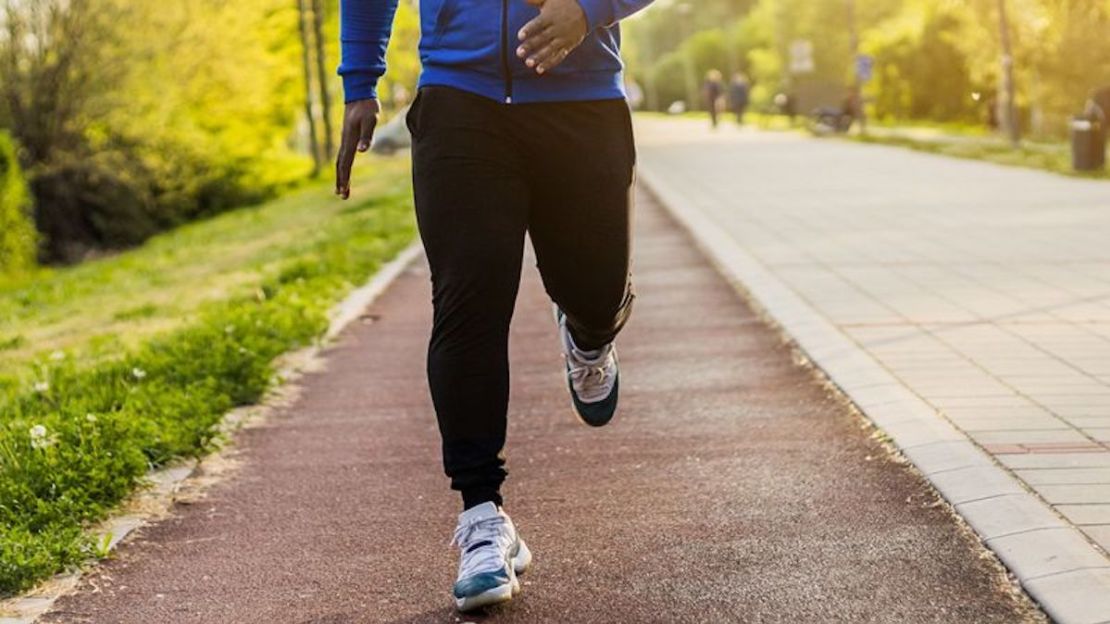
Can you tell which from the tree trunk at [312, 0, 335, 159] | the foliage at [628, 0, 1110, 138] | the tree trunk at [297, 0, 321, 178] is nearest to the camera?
the foliage at [628, 0, 1110, 138]

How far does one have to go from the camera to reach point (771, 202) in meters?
17.4

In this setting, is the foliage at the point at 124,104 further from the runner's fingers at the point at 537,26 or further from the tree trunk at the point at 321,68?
the runner's fingers at the point at 537,26

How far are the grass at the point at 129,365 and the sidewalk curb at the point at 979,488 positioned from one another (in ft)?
7.81

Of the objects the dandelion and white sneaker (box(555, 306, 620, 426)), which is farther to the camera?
the dandelion

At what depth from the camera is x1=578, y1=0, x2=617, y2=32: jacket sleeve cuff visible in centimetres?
363

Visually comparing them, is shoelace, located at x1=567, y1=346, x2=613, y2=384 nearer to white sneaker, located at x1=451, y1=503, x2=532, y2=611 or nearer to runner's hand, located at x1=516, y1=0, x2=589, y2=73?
white sneaker, located at x1=451, y1=503, x2=532, y2=611

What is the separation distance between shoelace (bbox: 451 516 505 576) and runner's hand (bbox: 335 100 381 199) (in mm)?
853

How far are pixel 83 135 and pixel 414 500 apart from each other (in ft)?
88.1

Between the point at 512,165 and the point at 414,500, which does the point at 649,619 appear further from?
the point at 414,500

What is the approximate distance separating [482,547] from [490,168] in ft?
2.84

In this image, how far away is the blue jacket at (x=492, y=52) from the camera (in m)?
3.72

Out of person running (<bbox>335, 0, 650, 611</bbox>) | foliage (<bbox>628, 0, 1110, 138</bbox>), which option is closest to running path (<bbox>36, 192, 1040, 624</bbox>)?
person running (<bbox>335, 0, 650, 611</bbox>)

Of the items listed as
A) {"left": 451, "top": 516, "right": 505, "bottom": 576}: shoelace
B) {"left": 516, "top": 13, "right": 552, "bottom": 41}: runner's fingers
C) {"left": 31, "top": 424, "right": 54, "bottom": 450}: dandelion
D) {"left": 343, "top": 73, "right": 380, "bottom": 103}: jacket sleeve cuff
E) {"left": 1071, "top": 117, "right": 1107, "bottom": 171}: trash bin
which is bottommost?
{"left": 1071, "top": 117, "right": 1107, "bottom": 171}: trash bin

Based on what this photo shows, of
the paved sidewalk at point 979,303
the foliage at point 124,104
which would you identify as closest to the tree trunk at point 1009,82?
the paved sidewalk at point 979,303
